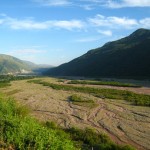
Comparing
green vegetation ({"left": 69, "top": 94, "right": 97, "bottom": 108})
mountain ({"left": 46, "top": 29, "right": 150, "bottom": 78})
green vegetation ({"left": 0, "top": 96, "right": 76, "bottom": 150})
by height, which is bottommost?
green vegetation ({"left": 69, "top": 94, "right": 97, "bottom": 108})

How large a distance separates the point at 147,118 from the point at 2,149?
30.3 metres

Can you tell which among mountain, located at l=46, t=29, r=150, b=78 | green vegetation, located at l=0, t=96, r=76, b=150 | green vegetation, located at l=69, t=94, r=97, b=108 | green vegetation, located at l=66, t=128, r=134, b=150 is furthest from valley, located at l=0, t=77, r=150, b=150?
mountain, located at l=46, t=29, r=150, b=78

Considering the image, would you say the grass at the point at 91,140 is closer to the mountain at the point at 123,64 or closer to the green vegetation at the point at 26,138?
the green vegetation at the point at 26,138

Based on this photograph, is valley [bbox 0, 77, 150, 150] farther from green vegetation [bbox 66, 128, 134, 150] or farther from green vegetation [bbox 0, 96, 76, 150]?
green vegetation [bbox 0, 96, 76, 150]

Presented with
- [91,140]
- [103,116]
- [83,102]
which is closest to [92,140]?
[91,140]

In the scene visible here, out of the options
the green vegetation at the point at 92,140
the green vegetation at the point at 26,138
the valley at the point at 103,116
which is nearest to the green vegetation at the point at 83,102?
the valley at the point at 103,116

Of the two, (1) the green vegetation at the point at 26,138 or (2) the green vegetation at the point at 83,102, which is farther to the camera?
(2) the green vegetation at the point at 83,102

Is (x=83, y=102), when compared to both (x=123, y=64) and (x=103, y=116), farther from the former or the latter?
(x=123, y=64)

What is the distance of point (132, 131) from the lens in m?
38.7

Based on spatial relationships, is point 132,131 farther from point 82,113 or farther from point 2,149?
point 2,149

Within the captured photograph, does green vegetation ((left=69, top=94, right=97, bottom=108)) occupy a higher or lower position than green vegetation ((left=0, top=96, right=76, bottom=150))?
lower

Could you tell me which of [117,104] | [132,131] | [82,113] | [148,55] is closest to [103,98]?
[117,104]

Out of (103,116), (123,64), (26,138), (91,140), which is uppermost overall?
(123,64)

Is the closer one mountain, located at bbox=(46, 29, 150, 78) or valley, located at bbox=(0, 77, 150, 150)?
valley, located at bbox=(0, 77, 150, 150)
